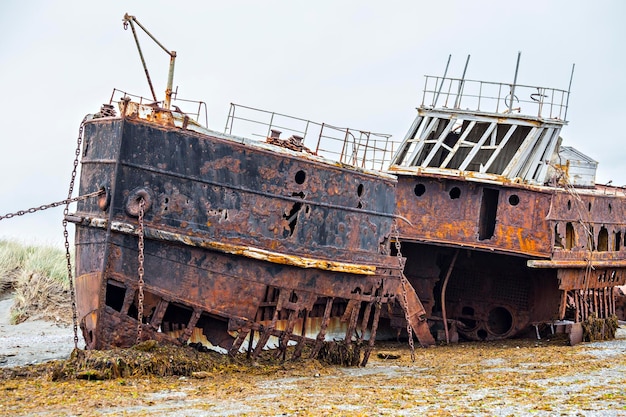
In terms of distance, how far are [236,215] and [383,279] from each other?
299 centimetres

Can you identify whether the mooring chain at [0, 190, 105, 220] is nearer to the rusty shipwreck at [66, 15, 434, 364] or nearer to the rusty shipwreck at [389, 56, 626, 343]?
the rusty shipwreck at [66, 15, 434, 364]

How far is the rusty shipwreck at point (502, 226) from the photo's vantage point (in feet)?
55.9

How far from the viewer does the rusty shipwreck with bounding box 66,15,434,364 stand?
11.1 metres

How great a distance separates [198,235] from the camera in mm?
11242

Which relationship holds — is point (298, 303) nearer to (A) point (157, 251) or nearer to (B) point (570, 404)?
(A) point (157, 251)

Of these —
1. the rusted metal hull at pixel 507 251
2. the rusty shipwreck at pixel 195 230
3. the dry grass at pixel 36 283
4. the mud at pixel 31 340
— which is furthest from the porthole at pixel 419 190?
the dry grass at pixel 36 283

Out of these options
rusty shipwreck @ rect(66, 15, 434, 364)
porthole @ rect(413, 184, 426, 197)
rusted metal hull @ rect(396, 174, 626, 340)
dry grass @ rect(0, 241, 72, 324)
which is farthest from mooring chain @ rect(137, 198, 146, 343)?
porthole @ rect(413, 184, 426, 197)

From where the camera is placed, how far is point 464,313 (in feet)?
62.4

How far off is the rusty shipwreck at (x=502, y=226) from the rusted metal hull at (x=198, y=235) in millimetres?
5295

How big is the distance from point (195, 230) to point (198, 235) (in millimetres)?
71

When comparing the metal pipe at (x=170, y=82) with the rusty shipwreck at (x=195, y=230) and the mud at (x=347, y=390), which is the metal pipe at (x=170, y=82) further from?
the mud at (x=347, y=390)

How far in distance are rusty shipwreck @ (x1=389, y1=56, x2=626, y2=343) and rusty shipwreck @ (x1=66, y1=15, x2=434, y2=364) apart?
17.1 ft

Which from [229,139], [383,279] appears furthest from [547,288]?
[229,139]

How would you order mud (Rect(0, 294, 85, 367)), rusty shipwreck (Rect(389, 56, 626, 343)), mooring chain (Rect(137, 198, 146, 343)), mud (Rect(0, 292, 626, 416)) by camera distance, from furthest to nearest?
rusty shipwreck (Rect(389, 56, 626, 343)), mud (Rect(0, 294, 85, 367)), mooring chain (Rect(137, 198, 146, 343)), mud (Rect(0, 292, 626, 416))
